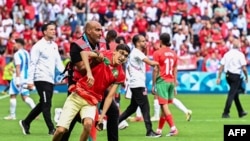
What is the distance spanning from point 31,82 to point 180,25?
2411cm

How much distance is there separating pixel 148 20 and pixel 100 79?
96.4ft

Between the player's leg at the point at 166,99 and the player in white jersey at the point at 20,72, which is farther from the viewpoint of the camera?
the player in white jersey at the point at 20,72

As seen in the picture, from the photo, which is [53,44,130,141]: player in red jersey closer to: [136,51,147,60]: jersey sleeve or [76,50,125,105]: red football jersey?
[76,50,125,105]: red football jersey

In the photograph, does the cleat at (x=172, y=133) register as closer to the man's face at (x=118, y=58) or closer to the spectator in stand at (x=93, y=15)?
the man's face at (x=118, y=58)

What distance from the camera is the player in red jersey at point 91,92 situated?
1381cm

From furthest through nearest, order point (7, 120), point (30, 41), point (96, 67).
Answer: point (30, 41) → point (7, 120) → point (96, 67)

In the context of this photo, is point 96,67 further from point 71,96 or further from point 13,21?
point 13,21

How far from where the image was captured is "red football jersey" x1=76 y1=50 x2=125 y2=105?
1383 centimetres

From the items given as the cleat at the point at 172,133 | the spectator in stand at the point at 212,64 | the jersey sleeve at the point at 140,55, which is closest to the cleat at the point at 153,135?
the cleat at the point at 172,133

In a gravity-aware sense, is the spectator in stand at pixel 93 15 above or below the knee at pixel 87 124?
above

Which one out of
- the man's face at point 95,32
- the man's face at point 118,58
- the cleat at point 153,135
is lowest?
the cleat at point 153,135

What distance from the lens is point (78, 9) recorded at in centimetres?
4325

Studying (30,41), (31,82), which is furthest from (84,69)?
(30,41)

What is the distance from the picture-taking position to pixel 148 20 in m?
43.1
